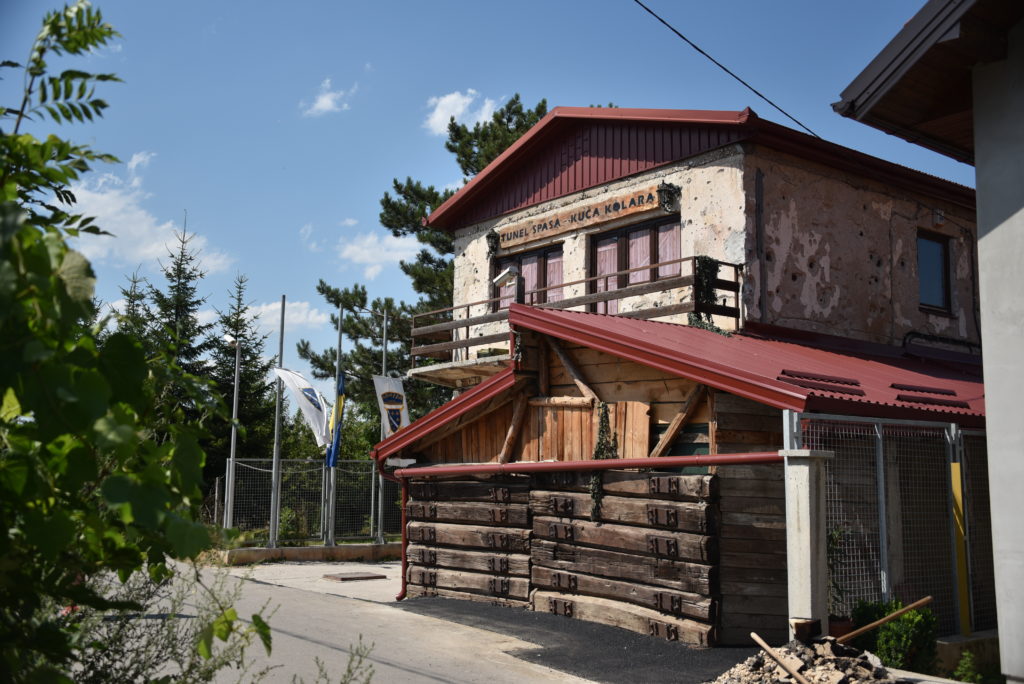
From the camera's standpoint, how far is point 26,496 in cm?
207

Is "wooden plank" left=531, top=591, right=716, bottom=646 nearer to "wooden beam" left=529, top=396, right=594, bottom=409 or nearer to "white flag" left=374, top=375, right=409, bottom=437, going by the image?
"wooden beam" left=529, top=396, right=594, bottom=409

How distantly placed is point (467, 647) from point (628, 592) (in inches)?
82.5

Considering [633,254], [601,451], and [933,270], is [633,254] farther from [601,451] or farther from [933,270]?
[601,451]

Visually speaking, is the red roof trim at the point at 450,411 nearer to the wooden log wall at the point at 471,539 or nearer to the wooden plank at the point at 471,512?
the wooden log wall at the point at 471,539

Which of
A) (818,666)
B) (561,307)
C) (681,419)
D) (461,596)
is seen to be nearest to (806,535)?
(818,666)

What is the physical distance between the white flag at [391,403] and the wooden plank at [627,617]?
1106 centimetres

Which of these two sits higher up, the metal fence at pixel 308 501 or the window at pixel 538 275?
the window at pixel 538 275

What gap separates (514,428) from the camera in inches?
533

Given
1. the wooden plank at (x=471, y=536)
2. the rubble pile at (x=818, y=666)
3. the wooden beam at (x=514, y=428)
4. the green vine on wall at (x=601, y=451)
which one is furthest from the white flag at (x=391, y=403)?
the rubble pile at (x=818, y=666)

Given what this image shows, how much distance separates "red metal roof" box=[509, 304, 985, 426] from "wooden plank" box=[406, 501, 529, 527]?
268 centimetres

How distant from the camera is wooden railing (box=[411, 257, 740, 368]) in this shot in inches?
602

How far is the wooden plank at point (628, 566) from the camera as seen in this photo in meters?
10.3

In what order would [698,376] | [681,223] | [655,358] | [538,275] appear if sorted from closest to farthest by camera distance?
[698,376]
[655,358]
[681,223]
[538,275]

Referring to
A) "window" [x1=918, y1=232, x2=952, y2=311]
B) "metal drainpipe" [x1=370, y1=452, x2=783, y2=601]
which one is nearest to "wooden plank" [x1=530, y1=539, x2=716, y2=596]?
"metal drainpipe" [x1=370, y1=452, x2=783, y2=601]
